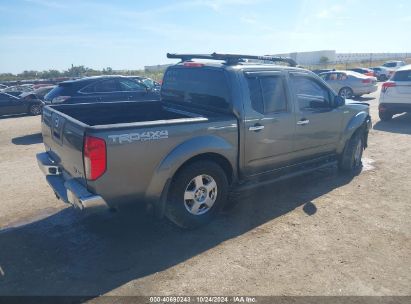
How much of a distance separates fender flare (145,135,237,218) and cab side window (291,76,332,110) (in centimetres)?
178

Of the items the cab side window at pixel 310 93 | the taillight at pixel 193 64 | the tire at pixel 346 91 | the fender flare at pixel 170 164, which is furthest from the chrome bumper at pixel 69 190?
the tire at pixel 346 91

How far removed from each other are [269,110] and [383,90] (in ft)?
27.9

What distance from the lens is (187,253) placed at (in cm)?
398

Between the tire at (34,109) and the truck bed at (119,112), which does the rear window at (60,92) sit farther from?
the truck bed at (119,112)

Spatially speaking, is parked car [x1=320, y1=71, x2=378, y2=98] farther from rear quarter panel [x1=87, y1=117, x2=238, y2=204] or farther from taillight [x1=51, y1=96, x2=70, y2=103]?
rear quarter panel [x1=87, y1=117, x2=238, y2=204]

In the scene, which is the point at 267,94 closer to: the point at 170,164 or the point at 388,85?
the point at 170,164

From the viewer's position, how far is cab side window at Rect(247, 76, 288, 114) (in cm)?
478

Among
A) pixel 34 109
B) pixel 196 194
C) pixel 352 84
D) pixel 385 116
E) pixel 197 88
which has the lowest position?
pixel 385 116

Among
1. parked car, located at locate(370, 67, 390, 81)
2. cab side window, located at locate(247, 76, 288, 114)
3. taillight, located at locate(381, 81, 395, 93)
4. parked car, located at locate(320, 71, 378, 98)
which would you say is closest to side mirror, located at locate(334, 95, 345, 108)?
cab side window, located at locate(247, 76, 288, 114)

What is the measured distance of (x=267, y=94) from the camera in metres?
4.95

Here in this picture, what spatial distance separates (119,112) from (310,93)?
2.94 meters

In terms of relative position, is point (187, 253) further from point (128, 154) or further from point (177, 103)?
point (177, 103)

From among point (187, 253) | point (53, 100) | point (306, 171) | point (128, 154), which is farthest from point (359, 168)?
point (53, 100)

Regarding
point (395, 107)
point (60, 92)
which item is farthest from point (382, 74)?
point (60, 92)
